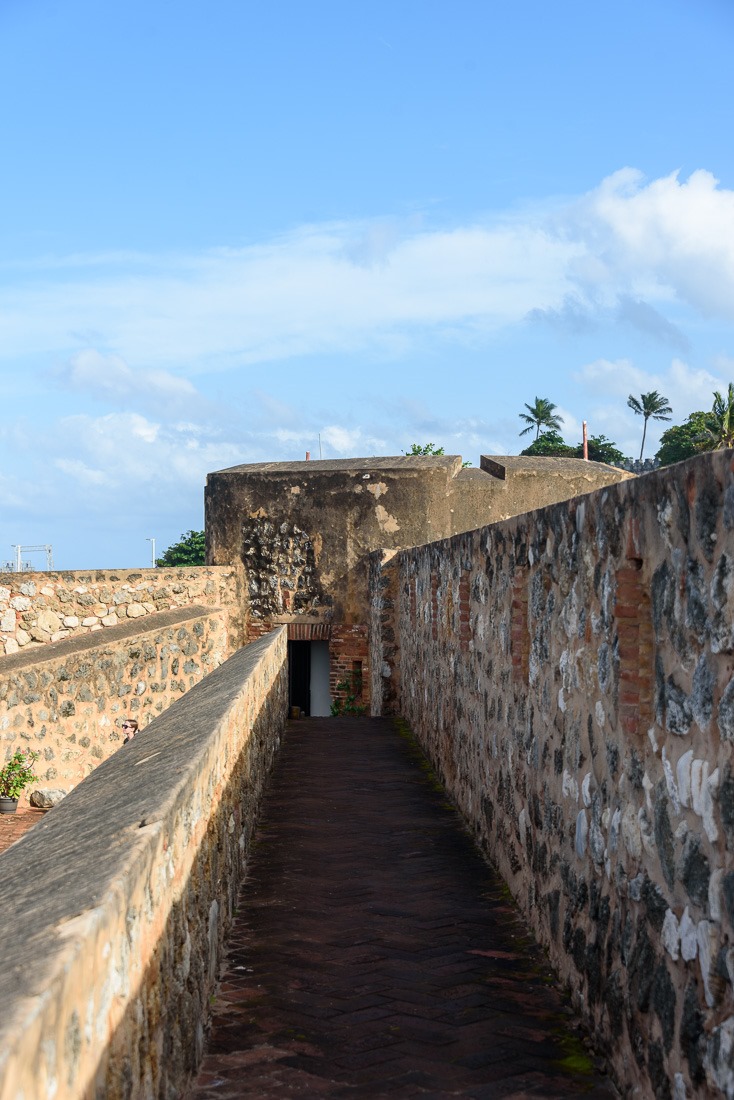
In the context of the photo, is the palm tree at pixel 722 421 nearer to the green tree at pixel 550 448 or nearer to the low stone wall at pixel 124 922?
the green tree at pixel 550 448

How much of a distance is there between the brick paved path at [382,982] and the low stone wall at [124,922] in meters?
0.20

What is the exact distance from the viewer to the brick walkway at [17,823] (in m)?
9.43

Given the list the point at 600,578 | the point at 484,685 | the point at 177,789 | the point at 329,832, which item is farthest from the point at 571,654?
the point at 329,832

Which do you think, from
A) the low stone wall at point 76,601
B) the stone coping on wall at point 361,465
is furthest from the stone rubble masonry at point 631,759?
the stone coping on wall at point 361,465

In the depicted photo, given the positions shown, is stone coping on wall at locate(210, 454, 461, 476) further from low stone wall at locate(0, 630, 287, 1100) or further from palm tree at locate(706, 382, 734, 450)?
palm tree at locate(706, 382, 734, 450)

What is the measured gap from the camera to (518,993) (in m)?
3.82

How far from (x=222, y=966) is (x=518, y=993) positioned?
1.09 metres

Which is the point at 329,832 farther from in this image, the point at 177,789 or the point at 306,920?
the point at 177,789

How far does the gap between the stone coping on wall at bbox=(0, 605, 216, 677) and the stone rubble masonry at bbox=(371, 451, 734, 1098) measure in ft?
22.0

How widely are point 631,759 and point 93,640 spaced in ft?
31.0

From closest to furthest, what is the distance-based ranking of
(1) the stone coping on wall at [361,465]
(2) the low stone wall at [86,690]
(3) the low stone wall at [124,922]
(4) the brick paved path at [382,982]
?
(3) the low stone wall at [124,922], (4) the brick paved path at [382,982], (2) the low stone wall at [86,690], (1) the stone coping on wall at [361,465]

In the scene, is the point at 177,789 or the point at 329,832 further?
the point at 329,832

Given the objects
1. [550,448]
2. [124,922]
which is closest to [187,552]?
[550,448]

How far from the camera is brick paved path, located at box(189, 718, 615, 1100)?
3156 millimetres
